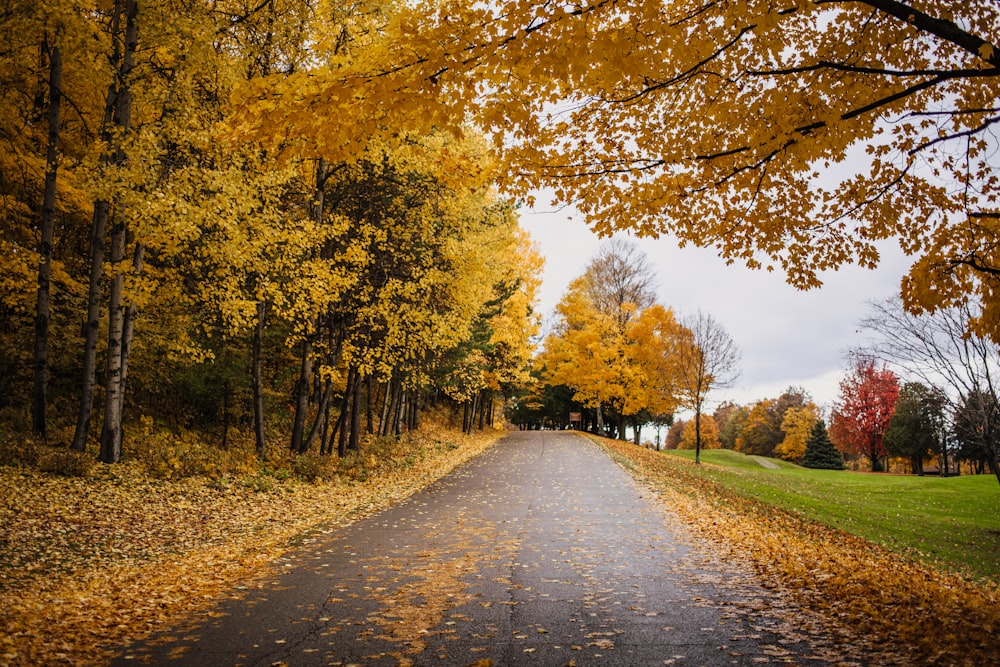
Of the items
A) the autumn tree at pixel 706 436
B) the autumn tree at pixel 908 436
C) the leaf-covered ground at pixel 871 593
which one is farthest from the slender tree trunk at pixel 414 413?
the autumn tree at pixel 706 436

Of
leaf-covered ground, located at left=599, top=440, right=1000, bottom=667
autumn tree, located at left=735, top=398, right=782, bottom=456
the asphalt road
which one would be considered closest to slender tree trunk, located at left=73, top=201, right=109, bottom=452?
the asphalt road

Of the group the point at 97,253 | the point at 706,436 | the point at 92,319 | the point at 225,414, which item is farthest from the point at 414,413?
the point at 706,436

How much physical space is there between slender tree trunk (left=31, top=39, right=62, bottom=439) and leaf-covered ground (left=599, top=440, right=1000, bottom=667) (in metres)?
12.1

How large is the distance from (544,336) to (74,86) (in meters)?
31.0

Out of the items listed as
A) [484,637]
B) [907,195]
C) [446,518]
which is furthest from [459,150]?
[484,637]

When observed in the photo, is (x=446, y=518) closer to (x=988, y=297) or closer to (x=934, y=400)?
(x=988, y=297)

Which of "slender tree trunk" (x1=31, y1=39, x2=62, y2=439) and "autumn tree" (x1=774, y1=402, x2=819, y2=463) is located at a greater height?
"slender tree trunk" (x1=31, y1=39, x2=62, y2=439)

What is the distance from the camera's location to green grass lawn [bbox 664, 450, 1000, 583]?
10.9m

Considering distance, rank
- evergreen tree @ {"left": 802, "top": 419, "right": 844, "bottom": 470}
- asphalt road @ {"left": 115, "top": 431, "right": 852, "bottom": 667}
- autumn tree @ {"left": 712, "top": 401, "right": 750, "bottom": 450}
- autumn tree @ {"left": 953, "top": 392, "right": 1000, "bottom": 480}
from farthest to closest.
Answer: autumn tree @ {"left": 712, "top": 401, "right": 750, "bottom": 450} < evergreen tree @ {"left": 802, "top": 419, "right": 844, "bottom": 470} < autumn tree @ {"left": 953, "top": 392, "right": 1000, "bottom": 480} < asphalt road @ {"left": 115, "top": 431, "right": 852, "bottom": 667}

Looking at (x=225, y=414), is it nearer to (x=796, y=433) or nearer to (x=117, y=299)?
(x=117, y=299)

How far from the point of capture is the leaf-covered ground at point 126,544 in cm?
447

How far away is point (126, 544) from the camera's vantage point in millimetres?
6965

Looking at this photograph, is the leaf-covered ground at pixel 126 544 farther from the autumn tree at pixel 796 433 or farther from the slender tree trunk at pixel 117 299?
the autumn tree at pixel 796 433

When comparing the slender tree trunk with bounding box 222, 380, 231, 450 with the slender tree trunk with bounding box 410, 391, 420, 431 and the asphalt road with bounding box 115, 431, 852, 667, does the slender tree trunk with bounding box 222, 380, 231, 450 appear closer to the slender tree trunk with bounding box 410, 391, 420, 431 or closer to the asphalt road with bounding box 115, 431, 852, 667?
the slender tree trunk with bounding box 410, 391, 420, 431
